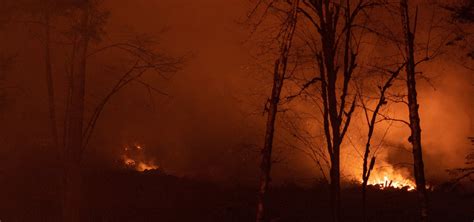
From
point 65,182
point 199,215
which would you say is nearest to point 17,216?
point 65,182

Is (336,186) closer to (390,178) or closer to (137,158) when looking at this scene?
(390,178)

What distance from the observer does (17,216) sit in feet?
63.0

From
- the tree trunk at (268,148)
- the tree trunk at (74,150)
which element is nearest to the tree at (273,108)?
the tree trunk at (268,148)

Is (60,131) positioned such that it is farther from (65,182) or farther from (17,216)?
(65,182)

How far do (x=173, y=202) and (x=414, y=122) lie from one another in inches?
457

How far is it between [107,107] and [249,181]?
890 cm

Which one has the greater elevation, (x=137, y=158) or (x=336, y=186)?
(x=137, y=158)

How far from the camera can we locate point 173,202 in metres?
21.1

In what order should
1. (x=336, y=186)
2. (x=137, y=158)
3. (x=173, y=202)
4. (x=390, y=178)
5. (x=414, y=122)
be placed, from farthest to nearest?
(x=390, y=178) < (x=137, y=158) < (x=173, y=202) < (x=336, y=186) < (x=414, y=122)

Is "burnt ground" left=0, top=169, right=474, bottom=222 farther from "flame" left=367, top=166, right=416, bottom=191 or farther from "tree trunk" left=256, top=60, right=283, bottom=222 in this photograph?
"tree trunk" left=256, top=60, right=283, bottom=222

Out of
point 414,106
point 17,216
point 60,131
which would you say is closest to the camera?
point 414,106

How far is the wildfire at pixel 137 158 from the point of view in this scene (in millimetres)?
27844

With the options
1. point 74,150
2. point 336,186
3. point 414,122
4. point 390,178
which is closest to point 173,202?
point 74,150

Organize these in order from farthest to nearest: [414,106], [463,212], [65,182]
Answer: [463,212], [65,182], [414,106]
